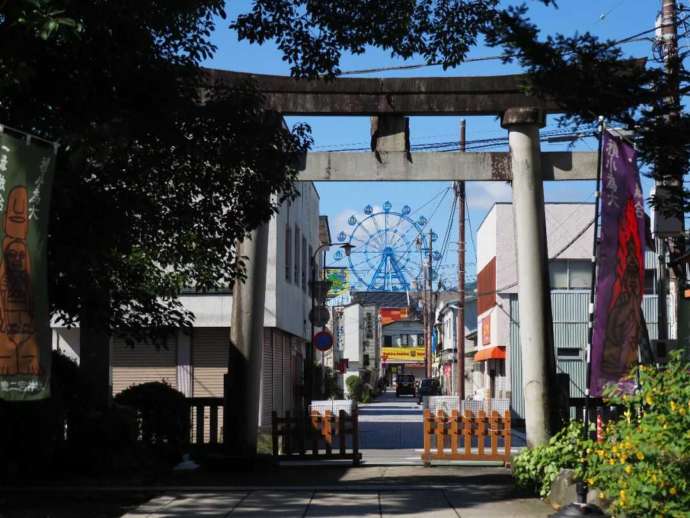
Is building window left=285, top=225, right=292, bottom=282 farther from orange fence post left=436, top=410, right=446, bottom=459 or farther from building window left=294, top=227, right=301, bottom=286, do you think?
orange fence post left=436, top=410, right=446, bottom=459

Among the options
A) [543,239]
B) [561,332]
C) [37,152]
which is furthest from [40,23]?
[561,332]

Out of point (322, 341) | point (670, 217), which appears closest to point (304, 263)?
point (322, 341)

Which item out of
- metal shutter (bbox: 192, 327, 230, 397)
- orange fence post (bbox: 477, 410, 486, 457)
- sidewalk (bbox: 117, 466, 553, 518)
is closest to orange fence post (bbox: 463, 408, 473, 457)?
orange fence post (bbox: 477, 410, 486, 457)

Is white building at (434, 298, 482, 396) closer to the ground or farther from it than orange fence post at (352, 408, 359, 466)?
farther from it

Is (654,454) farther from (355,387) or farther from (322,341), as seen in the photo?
(355,387)

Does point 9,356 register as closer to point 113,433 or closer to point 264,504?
point 264,504

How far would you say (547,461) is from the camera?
46.2 ft

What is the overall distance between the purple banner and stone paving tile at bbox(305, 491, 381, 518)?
3013mm

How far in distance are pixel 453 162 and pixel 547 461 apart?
5.64m

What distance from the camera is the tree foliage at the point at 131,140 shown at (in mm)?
11609

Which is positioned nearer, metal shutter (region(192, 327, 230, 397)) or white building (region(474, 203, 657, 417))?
metal shutter (region(192, 327, 230, 397))

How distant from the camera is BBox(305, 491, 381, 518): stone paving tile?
41.0 feet

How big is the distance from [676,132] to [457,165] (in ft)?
18.9

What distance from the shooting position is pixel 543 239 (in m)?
17.6
